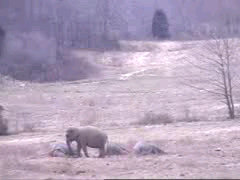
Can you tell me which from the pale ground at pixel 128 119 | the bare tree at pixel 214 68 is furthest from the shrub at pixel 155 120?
the bare tree at pixel 214 68

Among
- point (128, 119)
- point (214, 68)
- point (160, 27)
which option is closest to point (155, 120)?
point (128, 119)

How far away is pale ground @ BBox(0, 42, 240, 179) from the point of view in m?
12.1

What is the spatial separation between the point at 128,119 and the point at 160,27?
20617mm

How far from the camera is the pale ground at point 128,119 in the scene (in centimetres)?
1213

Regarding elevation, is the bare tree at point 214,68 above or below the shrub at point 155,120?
above

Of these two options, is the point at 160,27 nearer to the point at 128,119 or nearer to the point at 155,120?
the point at 128,119

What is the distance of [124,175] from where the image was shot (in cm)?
1096

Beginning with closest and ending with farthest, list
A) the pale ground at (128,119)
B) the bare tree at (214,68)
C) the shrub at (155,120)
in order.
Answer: the pale ground at (128,119) → the shrub at (155,120) → the bare tree at (214,68)

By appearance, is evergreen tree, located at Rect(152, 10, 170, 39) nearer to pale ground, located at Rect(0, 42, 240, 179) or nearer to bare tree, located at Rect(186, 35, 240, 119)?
pale ground, located at Rect(0, 42, 240, 179)

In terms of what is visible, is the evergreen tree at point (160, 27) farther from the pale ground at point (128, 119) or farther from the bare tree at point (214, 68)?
the bare tree at point (214, 68)

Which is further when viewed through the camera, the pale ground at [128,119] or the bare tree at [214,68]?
the bare tree at [214,68]

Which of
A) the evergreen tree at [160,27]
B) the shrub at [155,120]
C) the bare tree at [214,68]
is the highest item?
the evergreen tree at [160,27]

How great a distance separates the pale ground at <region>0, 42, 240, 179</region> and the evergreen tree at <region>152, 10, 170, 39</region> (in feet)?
7.86

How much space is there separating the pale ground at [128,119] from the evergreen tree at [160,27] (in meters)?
2.40
